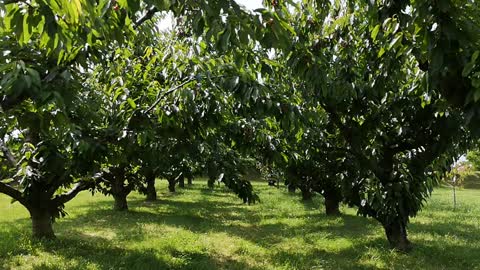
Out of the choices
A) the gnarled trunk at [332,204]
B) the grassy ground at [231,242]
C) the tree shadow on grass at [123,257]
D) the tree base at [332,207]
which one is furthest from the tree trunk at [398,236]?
the tree base at [332,207]

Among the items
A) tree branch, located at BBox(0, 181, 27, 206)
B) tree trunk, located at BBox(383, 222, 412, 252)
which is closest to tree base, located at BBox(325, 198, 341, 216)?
tree trunk, located at BBox(383, 222, 412, 252)

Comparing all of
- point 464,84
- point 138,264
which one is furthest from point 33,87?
point 138,264

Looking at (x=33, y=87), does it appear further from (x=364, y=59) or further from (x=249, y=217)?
(x=249, y=217)

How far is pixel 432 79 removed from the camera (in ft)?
10.7

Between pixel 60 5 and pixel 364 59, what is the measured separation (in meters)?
6.38

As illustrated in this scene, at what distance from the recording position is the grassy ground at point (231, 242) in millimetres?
9148

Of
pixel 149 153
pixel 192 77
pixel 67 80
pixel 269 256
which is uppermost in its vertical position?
pixel 192 77

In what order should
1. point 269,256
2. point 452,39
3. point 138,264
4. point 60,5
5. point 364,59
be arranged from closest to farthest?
point 60,5 → point 452,39 → point 364,59 → point 138,264 → point 269,256

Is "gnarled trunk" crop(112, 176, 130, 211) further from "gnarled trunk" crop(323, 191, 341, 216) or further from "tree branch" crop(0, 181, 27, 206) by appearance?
"gnarled trunk" crop(323, 191, 341, 216)

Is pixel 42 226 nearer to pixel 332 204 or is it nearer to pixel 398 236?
pixel 398 236

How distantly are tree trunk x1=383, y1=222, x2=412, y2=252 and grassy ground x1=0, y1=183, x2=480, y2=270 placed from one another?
238 millimetres

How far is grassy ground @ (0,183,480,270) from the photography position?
915 centimetres

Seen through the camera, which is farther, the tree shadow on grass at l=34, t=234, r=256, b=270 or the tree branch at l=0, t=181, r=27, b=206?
the tree branch at l=0, t=181, r=27, b=206

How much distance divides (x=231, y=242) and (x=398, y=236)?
4380 mm
